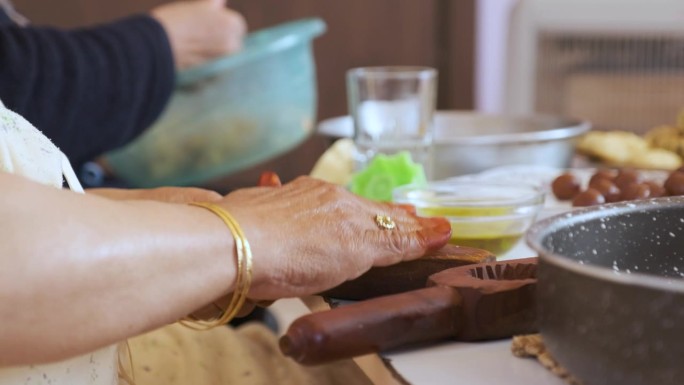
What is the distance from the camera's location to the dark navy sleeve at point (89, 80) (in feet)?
4.30

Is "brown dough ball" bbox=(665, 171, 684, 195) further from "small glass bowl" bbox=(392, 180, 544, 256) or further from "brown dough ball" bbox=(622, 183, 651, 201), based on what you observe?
"small glass bowl" bbox=(392, 180, 544, 256)

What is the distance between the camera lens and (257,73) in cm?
164

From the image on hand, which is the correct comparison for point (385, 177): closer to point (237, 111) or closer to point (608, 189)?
point (608, 189)

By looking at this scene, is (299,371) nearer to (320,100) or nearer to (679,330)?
(679,330)

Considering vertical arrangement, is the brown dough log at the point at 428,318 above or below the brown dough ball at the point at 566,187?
above

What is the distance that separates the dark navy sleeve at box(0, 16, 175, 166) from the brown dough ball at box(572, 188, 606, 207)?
752mm

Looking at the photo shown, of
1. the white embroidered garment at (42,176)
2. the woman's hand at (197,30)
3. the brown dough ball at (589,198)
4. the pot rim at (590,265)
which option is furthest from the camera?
the woman's hand at (197,30)

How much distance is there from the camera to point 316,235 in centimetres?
60

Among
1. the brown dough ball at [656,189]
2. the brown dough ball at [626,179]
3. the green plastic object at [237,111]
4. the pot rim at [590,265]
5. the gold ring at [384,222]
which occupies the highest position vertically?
the pot rim at [590,265]

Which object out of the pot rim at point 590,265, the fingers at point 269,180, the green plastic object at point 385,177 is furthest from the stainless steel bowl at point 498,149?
the pot rim at point 590,265

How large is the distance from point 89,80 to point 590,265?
3.41ft

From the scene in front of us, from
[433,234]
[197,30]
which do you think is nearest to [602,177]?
[433,234]

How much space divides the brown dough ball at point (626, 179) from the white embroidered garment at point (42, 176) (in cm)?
50

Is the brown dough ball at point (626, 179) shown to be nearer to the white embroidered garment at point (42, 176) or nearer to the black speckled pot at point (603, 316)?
the black speckled pot at point (603, 316)
